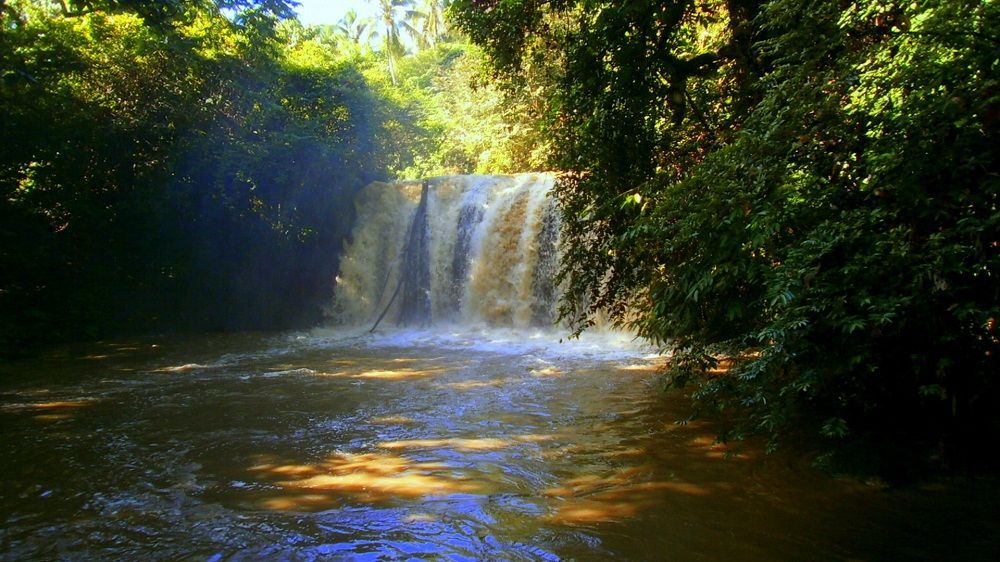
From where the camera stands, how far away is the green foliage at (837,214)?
2932mm

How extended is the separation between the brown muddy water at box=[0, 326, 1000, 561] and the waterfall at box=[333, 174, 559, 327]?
5083 millimetres

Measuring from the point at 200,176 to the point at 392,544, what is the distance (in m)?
13.0

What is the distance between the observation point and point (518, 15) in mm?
6074

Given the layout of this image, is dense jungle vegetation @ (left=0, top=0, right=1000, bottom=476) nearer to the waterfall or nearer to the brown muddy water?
the brown muddy water

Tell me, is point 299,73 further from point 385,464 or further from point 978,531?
point 978,531

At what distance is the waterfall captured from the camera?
13828 mm

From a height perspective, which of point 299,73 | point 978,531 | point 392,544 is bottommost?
point 392,544

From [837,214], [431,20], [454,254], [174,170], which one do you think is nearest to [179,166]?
[174,170]

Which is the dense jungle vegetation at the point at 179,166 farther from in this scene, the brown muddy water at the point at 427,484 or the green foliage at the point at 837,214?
the green foliage at the point at 837,214

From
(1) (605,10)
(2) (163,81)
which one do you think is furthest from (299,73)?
(1) (605,10)

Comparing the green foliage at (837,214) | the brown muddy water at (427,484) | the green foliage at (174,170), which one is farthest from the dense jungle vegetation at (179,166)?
the green foliage at (837,214)

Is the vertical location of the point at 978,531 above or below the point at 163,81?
below

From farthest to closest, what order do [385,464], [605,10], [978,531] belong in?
[385,464]
[605,10]
[978,531]

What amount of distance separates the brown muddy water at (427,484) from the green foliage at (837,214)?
0.64 meters
